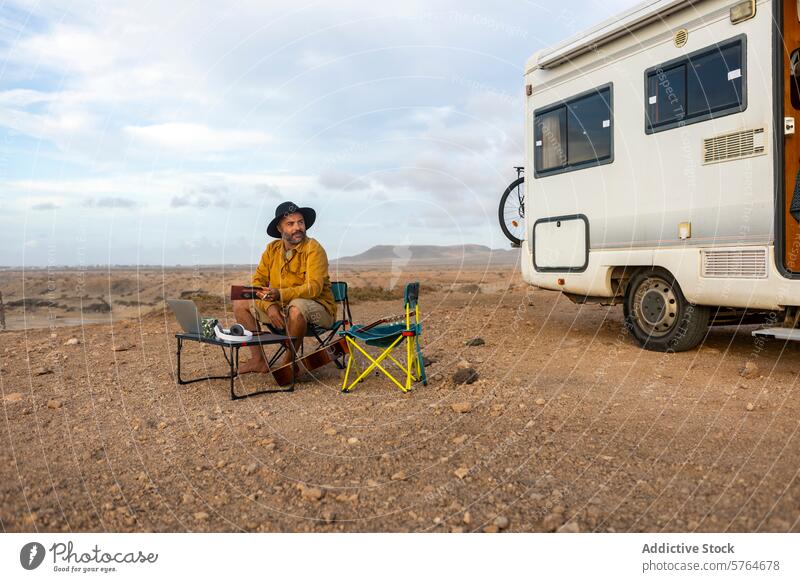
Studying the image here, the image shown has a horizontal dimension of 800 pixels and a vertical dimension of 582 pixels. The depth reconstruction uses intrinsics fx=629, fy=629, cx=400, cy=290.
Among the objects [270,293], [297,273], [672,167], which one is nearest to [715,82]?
[672,167]

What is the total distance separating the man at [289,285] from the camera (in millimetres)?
5469

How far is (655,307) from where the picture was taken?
6.38m

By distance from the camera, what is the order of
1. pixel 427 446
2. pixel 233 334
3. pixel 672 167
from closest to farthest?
1. pixel 427 446
2. pixel 233 334
3. pixel 672 167

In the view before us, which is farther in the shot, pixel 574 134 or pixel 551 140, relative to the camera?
pixel 551 140

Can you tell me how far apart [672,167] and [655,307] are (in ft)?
4.65

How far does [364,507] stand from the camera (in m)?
2.92

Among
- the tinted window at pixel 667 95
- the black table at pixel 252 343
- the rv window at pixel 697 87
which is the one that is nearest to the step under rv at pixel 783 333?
the rv window at pixel 697 87

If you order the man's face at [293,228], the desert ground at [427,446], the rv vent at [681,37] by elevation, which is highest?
the rv vent at [681,37]

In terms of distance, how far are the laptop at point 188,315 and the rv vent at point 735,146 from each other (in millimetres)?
4598

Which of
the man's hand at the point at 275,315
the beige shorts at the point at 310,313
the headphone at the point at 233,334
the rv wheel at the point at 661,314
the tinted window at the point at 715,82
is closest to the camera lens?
the headphone at the point at 233,334

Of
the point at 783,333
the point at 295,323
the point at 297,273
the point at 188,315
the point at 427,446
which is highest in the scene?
the point at 297,273

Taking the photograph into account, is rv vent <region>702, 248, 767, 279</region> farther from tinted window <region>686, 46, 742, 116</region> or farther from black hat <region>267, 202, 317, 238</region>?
black hat <region>267, 202, 317, 238</region>

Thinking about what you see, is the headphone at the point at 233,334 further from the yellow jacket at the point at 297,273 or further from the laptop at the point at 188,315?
the yellow jacket at the point at 297,273

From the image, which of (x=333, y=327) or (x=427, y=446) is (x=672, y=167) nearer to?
(x=333, y=327)
